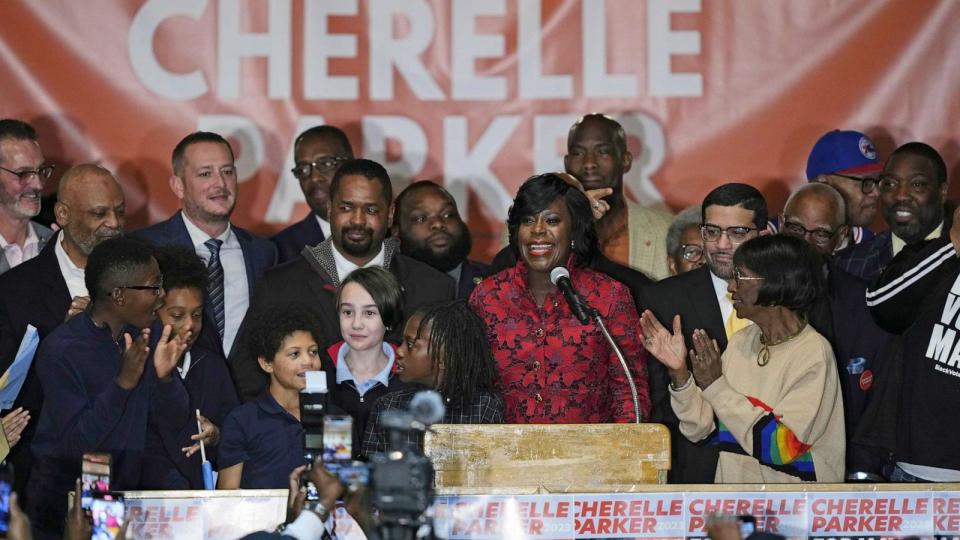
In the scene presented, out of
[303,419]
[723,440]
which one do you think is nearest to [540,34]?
[723,440]

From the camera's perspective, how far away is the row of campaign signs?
13.9 ft

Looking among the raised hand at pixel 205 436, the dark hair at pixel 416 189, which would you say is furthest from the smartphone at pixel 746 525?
the dark hair at pixel 416 189

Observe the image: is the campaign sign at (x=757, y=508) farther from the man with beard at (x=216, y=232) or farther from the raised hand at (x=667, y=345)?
the man with beard at (x=216, y=232)

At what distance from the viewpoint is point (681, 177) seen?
313 inches

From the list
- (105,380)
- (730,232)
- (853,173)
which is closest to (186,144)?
(105,380)

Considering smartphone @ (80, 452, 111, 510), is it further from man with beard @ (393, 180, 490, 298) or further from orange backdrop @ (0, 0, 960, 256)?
orange backdrop @ (0, 0, 960, 256)

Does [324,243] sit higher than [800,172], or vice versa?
[800,172]

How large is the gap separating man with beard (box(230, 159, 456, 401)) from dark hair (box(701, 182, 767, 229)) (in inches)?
47.0

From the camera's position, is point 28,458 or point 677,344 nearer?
point 677,344

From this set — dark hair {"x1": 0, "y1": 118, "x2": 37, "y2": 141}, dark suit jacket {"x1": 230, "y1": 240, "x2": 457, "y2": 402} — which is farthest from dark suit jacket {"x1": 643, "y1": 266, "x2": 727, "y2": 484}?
dark hair {"x1": 0, "y1": 118, "x2": 37, "y2": 141}

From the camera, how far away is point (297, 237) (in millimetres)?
7195

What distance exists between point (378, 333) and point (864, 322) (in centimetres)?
188

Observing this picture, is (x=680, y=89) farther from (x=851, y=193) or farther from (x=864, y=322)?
(x=864, y=322)

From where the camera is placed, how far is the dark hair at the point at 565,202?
5461 mm
